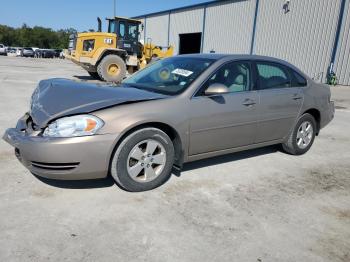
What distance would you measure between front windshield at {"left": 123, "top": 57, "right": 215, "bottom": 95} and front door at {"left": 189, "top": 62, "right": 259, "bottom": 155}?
0.71 feet

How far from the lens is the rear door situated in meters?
4.61

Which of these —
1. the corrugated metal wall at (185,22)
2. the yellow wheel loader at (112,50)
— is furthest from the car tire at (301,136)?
the corrugated metal wall at (185,22)

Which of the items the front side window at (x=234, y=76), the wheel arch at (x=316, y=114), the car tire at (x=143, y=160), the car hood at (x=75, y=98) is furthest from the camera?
the wheel arch at (x=316, y=114)

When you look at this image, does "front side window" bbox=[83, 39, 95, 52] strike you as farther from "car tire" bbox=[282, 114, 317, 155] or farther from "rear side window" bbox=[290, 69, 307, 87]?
"car tire" bbox=[282, 114, 317, 155]

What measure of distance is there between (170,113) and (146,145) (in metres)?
0.43

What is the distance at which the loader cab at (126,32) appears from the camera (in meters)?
15.8

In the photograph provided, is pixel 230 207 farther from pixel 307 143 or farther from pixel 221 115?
pixel 307 143

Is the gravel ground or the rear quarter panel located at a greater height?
the rear quarter panel

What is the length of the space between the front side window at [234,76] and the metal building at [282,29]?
13772 mm

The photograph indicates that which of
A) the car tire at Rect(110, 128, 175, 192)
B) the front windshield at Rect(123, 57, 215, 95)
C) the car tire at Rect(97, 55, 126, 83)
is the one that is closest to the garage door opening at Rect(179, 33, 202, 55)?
the car tire at Rect(97, 55, 126, 83)

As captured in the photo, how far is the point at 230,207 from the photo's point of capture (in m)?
3.44

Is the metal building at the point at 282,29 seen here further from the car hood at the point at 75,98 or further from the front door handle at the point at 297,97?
the car hood at the point at 75,98

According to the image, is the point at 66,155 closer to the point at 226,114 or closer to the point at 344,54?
the point at 226,114

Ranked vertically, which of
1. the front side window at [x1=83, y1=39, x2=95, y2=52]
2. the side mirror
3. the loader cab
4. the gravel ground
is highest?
the loader cab
